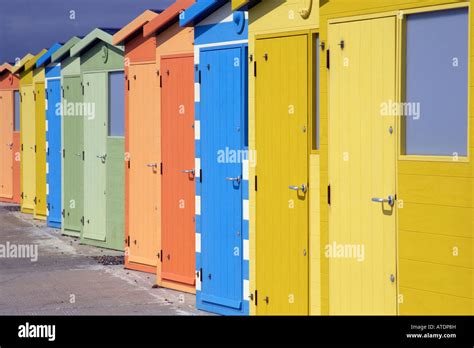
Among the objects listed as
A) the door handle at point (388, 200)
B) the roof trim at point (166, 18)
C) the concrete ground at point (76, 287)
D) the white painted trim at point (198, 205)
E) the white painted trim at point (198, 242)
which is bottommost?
the concrete ground at point (76, 287)

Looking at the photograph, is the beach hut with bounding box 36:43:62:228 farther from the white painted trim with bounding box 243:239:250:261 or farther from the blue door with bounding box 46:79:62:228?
the white painted trim with bounding box 243:239:250:261

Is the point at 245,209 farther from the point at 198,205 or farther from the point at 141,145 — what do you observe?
the point at 141,145

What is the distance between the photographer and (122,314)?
9688mm

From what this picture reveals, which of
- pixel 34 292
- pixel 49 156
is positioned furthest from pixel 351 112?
pixel 49 156

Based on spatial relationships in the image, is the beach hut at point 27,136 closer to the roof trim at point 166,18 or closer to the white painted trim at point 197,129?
the roof trim at point 166,18

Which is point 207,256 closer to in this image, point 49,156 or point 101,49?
point 101,49

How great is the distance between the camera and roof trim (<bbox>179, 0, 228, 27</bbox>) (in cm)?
979

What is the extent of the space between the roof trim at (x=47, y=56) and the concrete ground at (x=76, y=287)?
385 centimetres

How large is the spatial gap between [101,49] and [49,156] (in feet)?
13.2

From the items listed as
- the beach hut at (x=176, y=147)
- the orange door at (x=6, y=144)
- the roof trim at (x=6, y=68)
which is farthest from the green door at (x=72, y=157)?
the orange door at (x=6, y=144)

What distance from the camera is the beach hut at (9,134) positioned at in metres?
21.9

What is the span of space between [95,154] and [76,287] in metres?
3.95

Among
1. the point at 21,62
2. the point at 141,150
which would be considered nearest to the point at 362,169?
the point at 141,150

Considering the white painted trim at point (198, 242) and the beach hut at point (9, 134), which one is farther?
the beach hut at point (9, 134)
